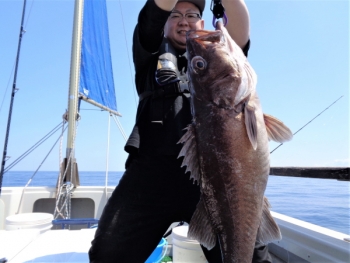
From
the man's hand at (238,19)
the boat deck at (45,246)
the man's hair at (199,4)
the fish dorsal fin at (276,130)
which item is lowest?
the boat deck at (45,246)

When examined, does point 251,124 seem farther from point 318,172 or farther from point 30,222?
point 30,222

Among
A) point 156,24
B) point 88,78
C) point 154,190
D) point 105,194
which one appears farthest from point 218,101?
point 88,78

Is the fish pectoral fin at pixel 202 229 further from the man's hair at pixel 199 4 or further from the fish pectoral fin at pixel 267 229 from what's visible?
the man's hair at pixel 199 4

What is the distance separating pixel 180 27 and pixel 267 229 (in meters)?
1.79

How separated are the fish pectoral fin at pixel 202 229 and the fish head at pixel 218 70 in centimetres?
66

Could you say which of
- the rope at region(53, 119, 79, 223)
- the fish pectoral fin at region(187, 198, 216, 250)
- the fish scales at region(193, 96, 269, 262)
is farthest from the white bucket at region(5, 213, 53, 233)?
the fish scales at region(193, 96, 269, 262)

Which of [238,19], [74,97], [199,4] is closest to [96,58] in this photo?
[74,97]

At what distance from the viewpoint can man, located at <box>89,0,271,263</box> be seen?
2.06m

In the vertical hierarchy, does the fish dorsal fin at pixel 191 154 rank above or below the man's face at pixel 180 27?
below

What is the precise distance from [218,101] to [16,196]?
6.19m

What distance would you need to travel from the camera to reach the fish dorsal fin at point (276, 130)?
1679 mm

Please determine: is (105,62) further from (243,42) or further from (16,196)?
(243,42)

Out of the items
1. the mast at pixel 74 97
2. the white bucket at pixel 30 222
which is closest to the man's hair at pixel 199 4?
the white bucket at pixel 30 222

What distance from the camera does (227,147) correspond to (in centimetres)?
158
